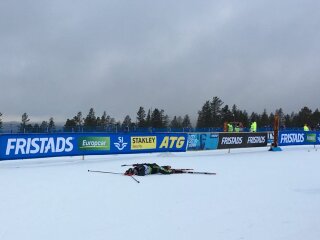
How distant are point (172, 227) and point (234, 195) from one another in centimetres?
308

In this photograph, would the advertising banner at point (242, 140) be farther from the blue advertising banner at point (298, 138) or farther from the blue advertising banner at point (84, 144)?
the blue advertising banner at point (84, 144)

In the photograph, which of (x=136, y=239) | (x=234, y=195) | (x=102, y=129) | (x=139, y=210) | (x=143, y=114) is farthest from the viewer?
(x=143, y=114)

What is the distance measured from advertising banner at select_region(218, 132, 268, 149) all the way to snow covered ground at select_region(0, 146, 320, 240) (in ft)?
39.8

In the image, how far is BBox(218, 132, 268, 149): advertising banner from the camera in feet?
79.1

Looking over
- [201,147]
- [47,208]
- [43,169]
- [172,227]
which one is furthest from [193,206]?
[201,147]

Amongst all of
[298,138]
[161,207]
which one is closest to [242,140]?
[298,138]

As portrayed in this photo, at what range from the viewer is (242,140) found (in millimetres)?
25250

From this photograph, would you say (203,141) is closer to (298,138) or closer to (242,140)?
(242,140)

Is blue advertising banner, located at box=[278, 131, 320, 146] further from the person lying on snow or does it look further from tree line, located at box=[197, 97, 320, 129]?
tree line, located at box=[197, 97, 320, 129]

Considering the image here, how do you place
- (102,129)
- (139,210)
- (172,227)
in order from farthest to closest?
(102,129) → (139,210) → (172,227)

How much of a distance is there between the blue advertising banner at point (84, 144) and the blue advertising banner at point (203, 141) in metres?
0.54

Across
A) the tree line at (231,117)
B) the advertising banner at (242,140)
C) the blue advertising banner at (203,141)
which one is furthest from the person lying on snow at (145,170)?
the tree line at (231,117)

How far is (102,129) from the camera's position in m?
25.3

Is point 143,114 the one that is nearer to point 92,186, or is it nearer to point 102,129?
point 102,129
